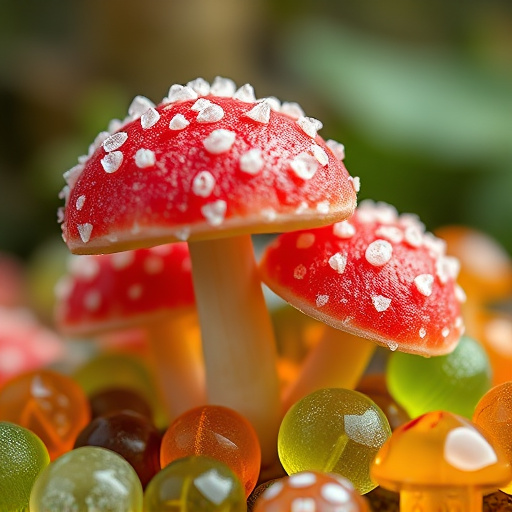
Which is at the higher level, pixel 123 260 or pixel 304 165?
pixel 304 165

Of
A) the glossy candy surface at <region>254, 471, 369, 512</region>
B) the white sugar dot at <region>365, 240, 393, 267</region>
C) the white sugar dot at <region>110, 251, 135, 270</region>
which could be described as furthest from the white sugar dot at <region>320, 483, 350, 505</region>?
the white sugar dot at <region>110, 251, 135, 270</region>

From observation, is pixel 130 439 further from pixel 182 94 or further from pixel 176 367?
pixel 182 94

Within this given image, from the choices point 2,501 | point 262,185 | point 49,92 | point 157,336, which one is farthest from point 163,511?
point 49,92

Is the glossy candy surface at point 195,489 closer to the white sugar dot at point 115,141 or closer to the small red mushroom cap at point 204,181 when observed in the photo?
the small red mushroom cap at point 204,181

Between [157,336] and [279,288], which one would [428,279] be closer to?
[279,288]

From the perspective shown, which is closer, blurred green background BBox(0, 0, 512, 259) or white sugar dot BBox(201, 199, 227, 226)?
white sugar dot BBox(201, 199, 227, 226)

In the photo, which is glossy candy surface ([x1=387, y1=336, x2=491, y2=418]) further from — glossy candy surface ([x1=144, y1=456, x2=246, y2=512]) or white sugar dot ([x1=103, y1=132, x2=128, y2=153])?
white sugar dot ([x1=103, y1=132, x2=128, y2=153])

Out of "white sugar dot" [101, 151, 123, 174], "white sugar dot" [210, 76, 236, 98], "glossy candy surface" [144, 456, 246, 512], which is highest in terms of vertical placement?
"white sugar dot" [210, 76, 236, 98]

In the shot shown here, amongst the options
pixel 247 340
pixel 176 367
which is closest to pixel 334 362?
pixel 247 340
